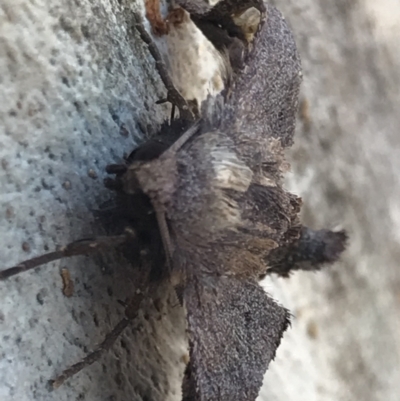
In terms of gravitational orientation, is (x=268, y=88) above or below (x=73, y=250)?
above

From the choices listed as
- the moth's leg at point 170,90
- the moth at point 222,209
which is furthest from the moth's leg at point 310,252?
the moth's leg at point 170,90

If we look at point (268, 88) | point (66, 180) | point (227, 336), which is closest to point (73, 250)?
point (66, 180)

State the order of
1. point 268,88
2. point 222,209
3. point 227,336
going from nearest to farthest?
point 222,209, point 227,336, point 268,88

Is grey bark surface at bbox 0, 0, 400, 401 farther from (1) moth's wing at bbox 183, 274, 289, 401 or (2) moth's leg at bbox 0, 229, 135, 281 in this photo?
(1) moth's wing at bbox 183, 274, 289, 401

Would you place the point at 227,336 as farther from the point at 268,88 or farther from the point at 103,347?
the point at 268,88

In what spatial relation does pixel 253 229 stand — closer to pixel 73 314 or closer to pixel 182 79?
pixel 73 314

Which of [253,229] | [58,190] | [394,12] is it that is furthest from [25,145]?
[394,12]
